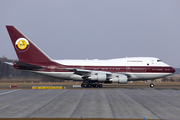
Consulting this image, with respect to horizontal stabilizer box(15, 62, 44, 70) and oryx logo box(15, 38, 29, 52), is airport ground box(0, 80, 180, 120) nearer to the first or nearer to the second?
horizontal stabilizer box(15, 62, 44, 70)

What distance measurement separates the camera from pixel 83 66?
4491cm

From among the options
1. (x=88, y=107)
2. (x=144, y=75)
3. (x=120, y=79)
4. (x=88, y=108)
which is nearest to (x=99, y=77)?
(x=120, y=79)

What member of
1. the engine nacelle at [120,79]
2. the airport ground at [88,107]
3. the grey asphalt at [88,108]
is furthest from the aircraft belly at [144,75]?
the grey asphalt at [88,108]

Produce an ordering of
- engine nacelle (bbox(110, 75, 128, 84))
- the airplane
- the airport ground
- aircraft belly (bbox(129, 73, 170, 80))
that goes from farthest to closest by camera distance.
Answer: aircraft belly (bbox(129, 73, 170, 80)) → the airplane → engine nacelle (bbox(110, 75, 128, 84)) → the airport ground

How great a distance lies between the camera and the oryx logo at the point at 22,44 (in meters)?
44.6

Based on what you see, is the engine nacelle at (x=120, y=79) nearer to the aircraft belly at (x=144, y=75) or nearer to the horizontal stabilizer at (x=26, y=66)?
the aircraft belly at (x=144, y=75)

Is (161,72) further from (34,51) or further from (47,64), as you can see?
(34,51)

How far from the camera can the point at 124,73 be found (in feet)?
147

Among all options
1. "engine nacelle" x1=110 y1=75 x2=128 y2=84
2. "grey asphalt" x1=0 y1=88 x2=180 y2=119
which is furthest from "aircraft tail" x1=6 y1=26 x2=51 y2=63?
"grey asphalt" x1=0 y1=88 x2=180 y2=119

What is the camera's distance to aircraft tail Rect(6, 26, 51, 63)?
44.4 m

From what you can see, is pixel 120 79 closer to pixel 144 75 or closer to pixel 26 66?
pixel 144 75

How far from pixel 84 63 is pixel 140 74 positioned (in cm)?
1128

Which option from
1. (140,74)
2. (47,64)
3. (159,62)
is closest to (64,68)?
(47,64)

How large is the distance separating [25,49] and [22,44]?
113 cm
